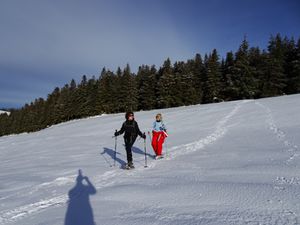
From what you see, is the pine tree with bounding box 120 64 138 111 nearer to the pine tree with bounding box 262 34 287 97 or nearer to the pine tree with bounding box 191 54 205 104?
the pine tree with bounding box 191 54 205 104

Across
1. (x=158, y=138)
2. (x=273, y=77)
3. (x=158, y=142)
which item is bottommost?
(x=158, y=142)

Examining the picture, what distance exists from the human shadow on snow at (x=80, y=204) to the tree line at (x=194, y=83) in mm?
46296

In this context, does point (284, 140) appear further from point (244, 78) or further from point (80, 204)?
point (244, 78)

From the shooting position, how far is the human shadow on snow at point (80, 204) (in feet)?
16.4

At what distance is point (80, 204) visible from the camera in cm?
594

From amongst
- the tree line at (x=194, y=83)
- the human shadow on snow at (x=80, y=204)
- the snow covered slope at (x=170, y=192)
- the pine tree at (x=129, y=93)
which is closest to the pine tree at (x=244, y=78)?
the tree line at (x=194, y=83)

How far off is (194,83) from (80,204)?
56257mm

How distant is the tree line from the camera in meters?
51.0

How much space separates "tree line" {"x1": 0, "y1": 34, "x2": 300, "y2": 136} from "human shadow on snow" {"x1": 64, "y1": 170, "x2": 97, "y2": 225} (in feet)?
152

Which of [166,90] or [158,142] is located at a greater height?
[166,90]

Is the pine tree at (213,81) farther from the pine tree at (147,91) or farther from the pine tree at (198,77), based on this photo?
the pine tree at (147,91)

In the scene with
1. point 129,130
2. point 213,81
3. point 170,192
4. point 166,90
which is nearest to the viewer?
point 170,192


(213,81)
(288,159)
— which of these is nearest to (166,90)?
(213,81)

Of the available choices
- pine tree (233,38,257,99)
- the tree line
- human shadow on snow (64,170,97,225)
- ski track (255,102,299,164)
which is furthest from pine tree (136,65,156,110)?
human shadow on snow (64,170,97,225)
